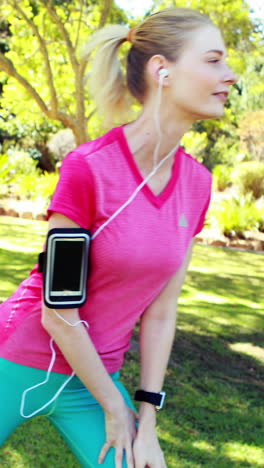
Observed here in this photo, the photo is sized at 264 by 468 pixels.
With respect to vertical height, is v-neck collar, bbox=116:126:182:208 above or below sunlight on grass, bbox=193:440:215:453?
above

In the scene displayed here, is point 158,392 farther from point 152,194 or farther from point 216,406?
point 216,406

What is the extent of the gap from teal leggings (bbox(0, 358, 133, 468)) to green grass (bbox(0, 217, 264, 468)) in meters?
1.67

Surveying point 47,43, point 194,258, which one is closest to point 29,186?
point 194,258

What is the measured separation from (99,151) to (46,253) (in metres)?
0.32

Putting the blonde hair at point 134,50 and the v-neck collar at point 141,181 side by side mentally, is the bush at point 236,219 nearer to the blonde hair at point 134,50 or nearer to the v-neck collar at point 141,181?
the blonde hair at point 134,50

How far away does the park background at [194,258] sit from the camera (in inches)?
156

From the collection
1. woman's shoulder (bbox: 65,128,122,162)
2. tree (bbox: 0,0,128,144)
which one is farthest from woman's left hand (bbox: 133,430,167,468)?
tree (bbox: 0,0,128,144)

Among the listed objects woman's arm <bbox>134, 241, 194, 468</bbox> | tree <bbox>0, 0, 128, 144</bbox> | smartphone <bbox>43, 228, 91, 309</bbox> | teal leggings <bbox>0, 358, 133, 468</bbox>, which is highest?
tree <bbox>0, 0, 128, 144</bbox>

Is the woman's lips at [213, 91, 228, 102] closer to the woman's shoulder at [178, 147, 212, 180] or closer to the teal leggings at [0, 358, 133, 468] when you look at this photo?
the woman's shoulder at [178, 147, 212, 180]

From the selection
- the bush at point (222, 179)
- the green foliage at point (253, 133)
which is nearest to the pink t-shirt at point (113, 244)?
the bush at point (222, 179)

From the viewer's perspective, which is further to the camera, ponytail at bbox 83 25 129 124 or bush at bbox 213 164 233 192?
bush at bbox 213 164 233 192

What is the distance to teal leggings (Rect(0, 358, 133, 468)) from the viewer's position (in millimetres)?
1959

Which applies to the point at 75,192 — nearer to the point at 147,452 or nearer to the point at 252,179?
the point at 147,452

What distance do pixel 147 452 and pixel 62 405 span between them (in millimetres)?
297
